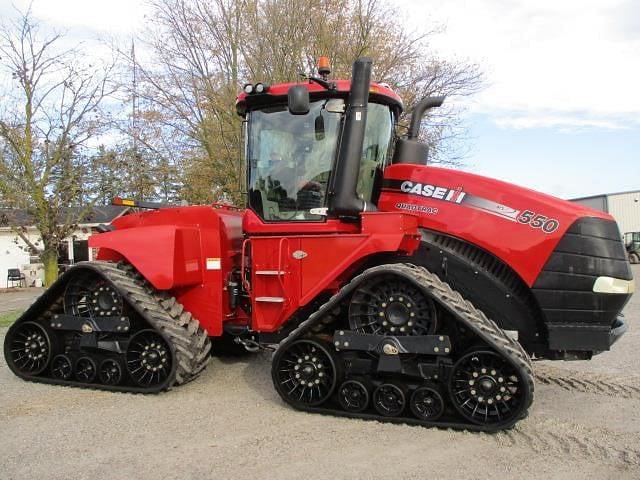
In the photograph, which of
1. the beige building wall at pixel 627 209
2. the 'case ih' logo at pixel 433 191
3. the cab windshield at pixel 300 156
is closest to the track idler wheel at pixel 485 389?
the 'case ih' logo at pixel 433 191

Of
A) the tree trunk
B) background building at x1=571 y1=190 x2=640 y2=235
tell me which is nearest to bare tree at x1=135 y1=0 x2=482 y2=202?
the tree trunk

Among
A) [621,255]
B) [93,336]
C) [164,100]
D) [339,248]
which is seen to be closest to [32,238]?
[164,100]

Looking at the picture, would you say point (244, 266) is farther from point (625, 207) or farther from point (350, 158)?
point (625, 207)

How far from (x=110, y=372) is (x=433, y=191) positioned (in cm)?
344

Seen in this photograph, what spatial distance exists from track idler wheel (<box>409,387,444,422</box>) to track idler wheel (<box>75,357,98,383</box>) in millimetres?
3116

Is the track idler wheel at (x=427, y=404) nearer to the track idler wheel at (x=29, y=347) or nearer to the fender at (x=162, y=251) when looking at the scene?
the fender at (x=162, y=251)

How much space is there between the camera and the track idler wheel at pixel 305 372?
177 inches

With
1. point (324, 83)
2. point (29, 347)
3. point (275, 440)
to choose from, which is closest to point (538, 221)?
point (324, 83)

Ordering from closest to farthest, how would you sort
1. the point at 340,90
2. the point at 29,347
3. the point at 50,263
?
the point at 340,90 < the point at 29,347 < the point at 50,263

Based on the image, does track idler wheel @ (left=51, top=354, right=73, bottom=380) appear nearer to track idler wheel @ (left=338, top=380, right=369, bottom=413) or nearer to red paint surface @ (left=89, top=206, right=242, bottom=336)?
red paint surface @ (left=89, top=206, right=242, bottom=336)

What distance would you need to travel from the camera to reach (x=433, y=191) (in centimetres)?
471

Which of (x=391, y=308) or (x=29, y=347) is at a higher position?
(x=391, y=308)

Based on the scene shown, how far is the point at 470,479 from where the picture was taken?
332 cm

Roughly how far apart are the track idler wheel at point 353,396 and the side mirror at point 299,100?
2.16m
